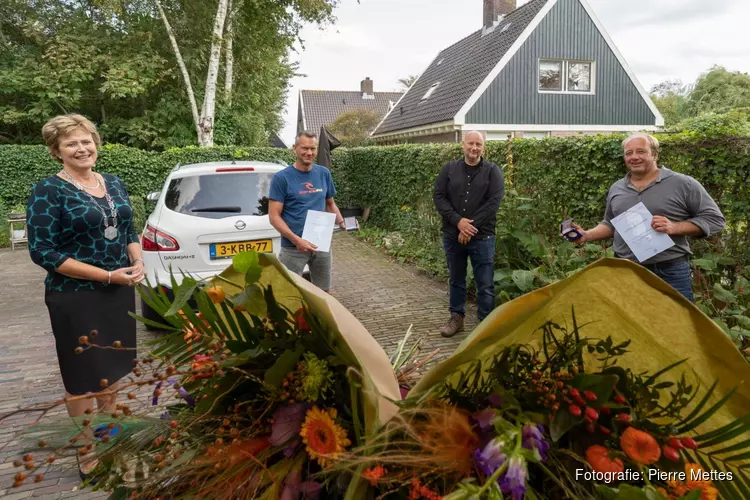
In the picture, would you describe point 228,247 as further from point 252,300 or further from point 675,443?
point 675,443

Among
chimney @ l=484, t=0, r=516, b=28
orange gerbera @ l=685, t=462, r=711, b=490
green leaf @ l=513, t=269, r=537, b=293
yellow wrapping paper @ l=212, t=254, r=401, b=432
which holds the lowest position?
green leaf @ l=513, t=269, r=537, b=293

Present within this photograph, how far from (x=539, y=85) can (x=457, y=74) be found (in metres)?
3.68

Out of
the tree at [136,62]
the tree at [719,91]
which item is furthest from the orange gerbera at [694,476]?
the tree at [719,91]

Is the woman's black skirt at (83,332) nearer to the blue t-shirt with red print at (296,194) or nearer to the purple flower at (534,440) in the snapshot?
the blue t-shirt with red print at (296,194)

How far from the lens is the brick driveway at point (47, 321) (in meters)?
3.31

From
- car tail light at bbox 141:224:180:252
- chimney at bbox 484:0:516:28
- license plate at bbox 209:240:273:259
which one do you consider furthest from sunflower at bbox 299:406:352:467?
chimney at bbox 484:0:516:28

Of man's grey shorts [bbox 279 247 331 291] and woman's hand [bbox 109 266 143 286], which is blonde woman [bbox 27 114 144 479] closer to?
woman's hand [bbox 109 266 143 286]

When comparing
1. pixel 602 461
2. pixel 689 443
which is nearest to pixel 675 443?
pixel 689 443

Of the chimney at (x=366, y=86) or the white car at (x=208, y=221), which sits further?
the chimney at (x=366, y=86)

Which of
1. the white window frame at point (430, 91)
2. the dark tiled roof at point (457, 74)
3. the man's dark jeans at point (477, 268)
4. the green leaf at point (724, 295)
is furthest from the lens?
the white window frame at point (430, 91)

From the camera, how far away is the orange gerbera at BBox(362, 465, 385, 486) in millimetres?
731

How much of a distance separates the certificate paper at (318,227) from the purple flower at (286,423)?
3.65 metres

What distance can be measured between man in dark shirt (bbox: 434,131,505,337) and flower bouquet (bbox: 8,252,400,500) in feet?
13.8

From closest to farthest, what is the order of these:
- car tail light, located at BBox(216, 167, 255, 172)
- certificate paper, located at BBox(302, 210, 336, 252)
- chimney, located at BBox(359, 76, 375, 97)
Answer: certificate paper, located at BBox(302, 210, 336, 252) → car tail light, located at BBox(216, 167, 255, 172) → chimney, located at BBox(359, 76, 375, 97)
